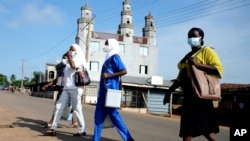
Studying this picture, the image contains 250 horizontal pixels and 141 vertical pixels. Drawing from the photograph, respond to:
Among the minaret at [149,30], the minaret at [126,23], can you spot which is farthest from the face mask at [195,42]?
the minaret at [149,30]

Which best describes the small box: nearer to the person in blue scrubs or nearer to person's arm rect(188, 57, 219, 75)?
the person in blue scrubs

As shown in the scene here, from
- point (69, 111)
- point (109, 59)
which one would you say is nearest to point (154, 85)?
point (69, 111)

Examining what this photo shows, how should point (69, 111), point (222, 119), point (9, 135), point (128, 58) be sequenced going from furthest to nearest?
1. point (128, 58)
2. point (222, 119)
3. point (69, 111)
4. point (9, 135)

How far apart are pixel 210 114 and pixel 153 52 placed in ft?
193

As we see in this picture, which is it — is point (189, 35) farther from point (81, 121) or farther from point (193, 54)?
point (81, 121)

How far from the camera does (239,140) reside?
13.6 ft

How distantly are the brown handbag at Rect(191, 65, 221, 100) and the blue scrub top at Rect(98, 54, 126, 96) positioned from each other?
178 centimetres

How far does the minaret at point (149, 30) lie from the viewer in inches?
2639

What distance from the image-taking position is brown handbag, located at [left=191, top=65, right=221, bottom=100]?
15.4 feet

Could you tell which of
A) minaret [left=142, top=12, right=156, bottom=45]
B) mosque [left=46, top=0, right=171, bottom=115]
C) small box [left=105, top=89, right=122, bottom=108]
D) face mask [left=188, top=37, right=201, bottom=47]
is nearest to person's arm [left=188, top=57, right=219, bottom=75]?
face mask [left=188, top=37, right=201, bottom=47]

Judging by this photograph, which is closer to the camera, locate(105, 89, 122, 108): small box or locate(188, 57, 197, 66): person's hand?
locate(188, 57, 197, 66): person's hand

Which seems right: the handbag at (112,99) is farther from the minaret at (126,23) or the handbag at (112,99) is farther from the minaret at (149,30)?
the minaret at (149,30)

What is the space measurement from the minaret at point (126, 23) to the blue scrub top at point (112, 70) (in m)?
56.8

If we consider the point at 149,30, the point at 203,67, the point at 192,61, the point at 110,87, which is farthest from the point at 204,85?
the point at 149,30
